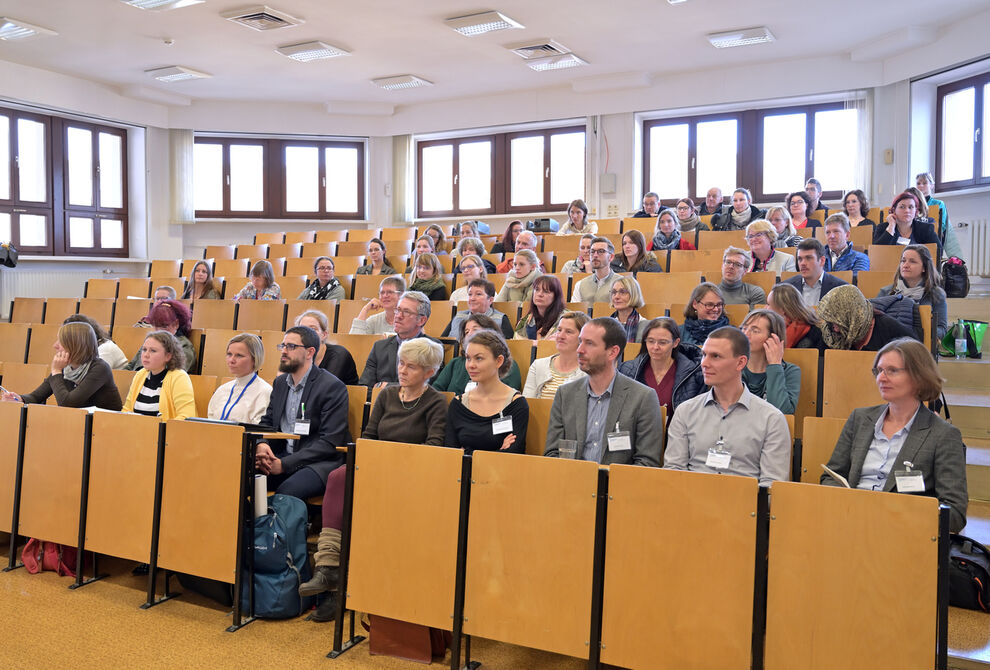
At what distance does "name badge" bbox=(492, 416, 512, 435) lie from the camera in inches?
108

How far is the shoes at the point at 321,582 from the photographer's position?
8.70 ft

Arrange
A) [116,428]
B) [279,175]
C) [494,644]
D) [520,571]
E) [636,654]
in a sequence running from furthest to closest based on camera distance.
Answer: [279,175] < [116,428] < [494,644] < [520,571] < [636,654]

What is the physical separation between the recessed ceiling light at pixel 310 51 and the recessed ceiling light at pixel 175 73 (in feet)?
4.75

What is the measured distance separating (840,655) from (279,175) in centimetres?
1073

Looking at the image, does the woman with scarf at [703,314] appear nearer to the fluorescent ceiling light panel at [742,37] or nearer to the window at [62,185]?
the fluorescent ceiling light panel at [742,37]

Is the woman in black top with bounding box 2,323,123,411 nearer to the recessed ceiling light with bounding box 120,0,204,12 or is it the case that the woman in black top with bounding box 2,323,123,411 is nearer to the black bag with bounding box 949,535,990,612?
the black bag with bounding box 949,535,990,612

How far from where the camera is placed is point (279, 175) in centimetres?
1122

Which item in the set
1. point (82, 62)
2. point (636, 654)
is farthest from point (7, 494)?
point (82, 62)

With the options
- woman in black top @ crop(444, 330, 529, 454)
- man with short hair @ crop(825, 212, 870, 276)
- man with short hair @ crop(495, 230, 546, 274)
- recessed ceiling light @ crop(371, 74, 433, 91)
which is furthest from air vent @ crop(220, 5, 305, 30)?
woman in black top @ crop(444, 330, 529, 454)

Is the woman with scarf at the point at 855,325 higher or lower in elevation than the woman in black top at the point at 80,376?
higher

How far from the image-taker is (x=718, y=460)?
7.89ft

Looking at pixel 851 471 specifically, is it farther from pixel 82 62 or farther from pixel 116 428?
pixel 82 62

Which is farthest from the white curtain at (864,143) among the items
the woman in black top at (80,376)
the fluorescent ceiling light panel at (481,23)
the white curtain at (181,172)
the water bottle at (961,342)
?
the white curtain at (181,172)

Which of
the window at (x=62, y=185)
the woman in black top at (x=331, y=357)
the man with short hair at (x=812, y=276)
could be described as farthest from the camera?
the window at (x=62, y=185)
